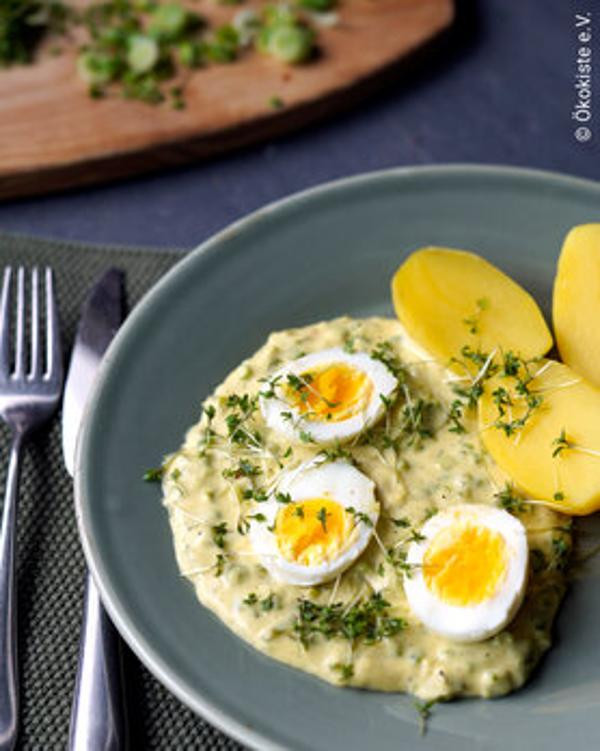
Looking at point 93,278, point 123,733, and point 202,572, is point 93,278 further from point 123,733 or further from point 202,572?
point 123,733

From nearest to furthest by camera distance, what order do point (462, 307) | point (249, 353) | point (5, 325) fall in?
point (462, 307)
point (249, 353)
point (5, 325)

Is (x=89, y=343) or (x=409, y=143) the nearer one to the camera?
(x=89, y=343)

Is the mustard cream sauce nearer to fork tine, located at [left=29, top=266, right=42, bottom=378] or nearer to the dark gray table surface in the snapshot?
fork tine, located at [left=29, top=266, right=42, bottom=378]

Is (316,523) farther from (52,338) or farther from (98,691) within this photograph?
(52,338)

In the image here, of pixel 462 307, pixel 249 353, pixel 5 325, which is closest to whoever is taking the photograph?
pixel 462 307

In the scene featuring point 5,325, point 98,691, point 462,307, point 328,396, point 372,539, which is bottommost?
point 98,691

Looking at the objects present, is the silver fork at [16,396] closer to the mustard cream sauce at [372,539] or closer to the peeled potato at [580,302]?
the mustard cream sauce at [372,539]

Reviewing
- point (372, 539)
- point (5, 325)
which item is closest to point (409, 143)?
point (5, 325)

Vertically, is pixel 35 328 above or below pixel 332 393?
below
